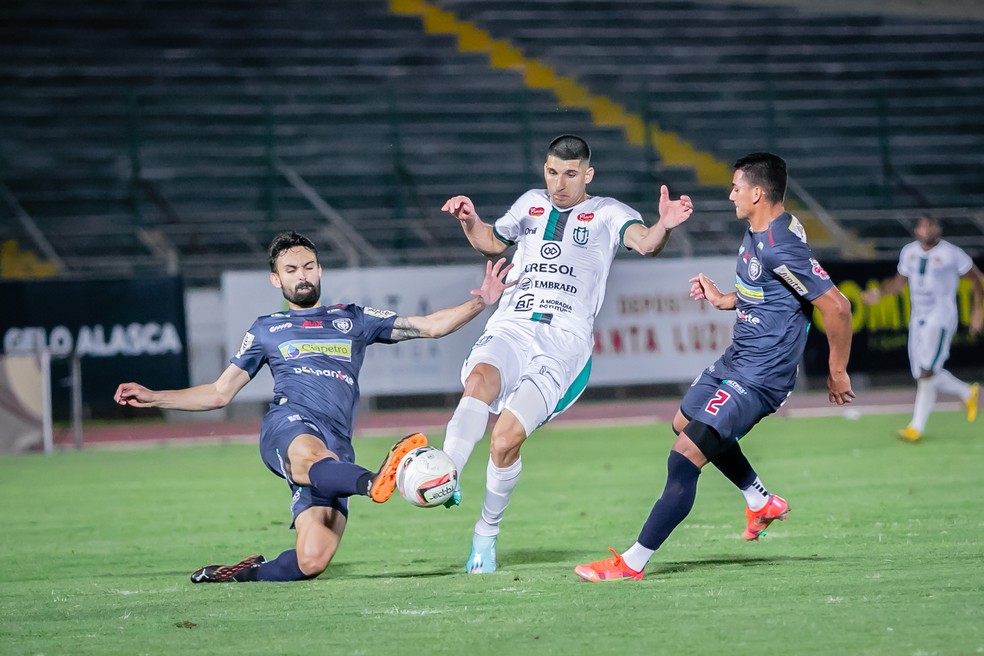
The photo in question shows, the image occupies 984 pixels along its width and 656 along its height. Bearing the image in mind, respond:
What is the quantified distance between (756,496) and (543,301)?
1.54 meters

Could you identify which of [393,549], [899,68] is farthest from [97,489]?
[899,68]

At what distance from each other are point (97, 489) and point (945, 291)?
831 cm

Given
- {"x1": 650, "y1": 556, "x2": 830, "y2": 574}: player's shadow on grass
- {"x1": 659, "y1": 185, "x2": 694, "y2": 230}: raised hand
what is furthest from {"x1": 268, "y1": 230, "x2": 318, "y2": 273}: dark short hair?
{"x1": 650, "y1": 556, "x2": 830, "y2": 574}: player's shadow on grass

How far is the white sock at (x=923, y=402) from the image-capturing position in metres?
13.2

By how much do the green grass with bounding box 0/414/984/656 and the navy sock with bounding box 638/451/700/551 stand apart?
0.20 m

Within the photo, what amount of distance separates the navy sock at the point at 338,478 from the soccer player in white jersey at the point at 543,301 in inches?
28.2

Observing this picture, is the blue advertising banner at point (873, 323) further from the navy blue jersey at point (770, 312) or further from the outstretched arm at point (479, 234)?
the navy blue jersey at point (770, 312)

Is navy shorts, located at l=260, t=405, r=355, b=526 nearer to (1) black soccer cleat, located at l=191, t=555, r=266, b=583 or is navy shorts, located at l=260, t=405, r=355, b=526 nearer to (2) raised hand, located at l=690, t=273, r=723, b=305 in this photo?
(1) black soccer cleat, located at l=191, t=555, r=266, b=583

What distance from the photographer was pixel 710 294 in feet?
23.0

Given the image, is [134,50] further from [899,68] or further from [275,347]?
[275,347]

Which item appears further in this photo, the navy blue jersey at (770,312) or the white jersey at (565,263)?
the white jersey at (565,263)

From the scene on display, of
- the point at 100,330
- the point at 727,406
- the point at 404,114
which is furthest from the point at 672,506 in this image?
the point at 404,114

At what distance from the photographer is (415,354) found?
1755cm

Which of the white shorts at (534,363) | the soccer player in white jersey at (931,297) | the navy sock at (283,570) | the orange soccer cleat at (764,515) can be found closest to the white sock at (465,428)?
the white shorts at (534,363)
